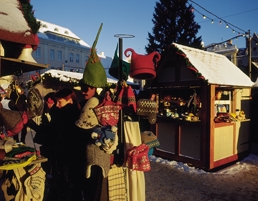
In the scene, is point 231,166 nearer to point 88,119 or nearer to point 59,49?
point 88,119

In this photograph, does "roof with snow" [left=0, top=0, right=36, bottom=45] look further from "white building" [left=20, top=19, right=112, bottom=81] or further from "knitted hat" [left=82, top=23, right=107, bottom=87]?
"white building" [left=20, top=19, right=112, bottom=81]

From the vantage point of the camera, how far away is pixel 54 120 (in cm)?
320

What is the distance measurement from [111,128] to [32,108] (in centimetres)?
103

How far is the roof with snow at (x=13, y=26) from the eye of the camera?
2.18 m

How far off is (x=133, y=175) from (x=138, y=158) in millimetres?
336

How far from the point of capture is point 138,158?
2646mm

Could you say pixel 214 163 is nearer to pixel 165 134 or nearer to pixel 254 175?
pixel 254 175

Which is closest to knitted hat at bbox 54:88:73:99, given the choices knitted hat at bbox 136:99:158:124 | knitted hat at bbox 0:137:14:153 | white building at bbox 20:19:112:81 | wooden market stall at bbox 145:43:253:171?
knitted hat at bbox 0:137:14:153

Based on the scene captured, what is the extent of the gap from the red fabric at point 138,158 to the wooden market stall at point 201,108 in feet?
11.7

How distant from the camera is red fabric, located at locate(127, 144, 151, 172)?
261cm

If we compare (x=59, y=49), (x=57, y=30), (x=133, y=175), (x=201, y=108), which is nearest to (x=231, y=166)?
(x=201, y=108)

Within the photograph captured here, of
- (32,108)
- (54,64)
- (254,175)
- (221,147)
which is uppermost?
(54,64)


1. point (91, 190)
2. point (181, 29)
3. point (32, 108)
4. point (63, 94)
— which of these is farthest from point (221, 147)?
point (181, 29)

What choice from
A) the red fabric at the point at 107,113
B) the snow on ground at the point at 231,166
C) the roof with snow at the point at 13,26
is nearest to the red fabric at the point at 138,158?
the red fabric at the point at 107,113
